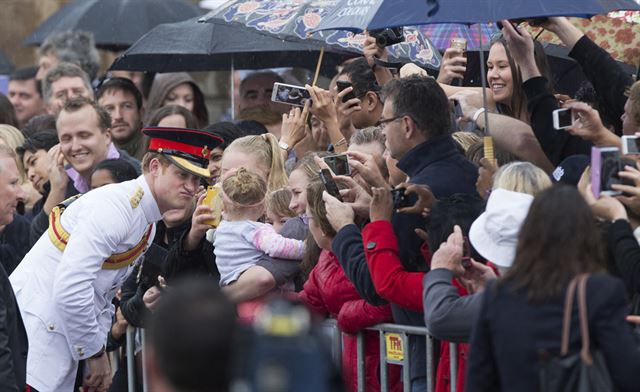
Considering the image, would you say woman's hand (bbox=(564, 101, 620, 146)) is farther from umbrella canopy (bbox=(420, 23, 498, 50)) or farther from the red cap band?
umbrella canopy (bbox=(420, 23, 498, 50))

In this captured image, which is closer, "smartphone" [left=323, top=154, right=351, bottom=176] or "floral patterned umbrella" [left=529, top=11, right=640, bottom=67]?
"smartphone" [left=323, top=154, right=351, bottom=176]

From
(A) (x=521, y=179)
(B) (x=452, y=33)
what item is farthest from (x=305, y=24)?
(A) (x=521, y=179)

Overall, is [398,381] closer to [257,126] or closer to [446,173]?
[446,173]

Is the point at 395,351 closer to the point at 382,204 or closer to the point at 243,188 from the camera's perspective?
the point at 382,204

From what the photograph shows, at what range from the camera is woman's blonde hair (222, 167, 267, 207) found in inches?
283

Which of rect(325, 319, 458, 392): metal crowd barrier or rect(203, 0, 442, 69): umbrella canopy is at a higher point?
rect(203, 0, 442, 69): umbrella canopy

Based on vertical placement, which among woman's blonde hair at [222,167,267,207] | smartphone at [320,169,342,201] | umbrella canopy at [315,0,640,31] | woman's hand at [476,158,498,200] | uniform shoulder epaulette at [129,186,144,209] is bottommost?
uniform shoulder epaulette at [129,186,144,209]

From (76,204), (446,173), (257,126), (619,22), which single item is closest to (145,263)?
(76,204)

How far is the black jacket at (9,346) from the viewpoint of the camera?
20.0ft

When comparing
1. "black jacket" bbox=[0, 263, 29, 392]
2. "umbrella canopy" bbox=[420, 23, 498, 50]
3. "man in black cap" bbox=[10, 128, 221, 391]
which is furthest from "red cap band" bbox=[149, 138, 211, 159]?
"umbrella canopy" bbox=[420, 23, 498, 50]

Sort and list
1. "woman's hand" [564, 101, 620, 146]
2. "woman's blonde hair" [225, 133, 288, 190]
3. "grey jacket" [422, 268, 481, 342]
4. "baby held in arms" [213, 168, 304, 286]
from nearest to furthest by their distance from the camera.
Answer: "grey jacket" [422, 268, 481, 342]
"woman's hand" [564, 101, 620, 146]
"baby held in arms" [213, 168, 304, 286]
"woman's blonde hair" [225, 133, 288, 190]

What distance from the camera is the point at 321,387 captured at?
3047 mm

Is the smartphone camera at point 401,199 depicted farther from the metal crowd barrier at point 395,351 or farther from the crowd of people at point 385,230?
the metal crowd barrier at point 395,351

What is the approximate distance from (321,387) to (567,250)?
179cm
